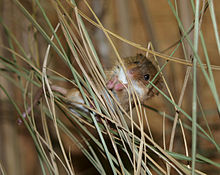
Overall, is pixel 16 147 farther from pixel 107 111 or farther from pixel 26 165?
pixel 107 111

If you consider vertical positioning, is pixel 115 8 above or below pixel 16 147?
above

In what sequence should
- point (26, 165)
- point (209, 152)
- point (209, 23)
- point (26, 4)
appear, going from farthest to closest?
point (209, 23) < point (26, 165) < point (209, 152) < point (26, 4)

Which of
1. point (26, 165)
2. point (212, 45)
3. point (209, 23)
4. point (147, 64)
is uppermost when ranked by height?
point (209, 23)

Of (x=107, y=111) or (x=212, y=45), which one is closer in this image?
(x=107, y=111)

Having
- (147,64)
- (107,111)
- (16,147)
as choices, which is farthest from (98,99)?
(16,147)

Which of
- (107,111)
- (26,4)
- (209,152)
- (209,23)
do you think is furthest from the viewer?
(209,23)

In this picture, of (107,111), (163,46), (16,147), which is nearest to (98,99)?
(107,111)

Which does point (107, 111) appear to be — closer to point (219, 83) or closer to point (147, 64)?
point (147, 64)
